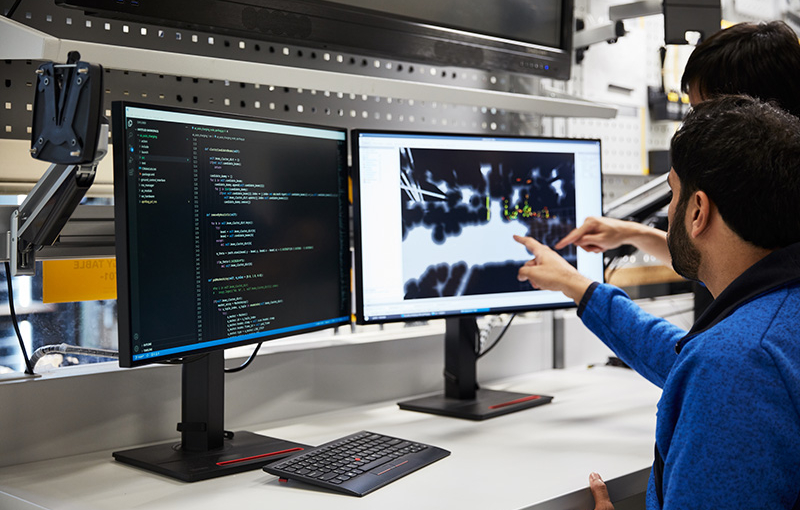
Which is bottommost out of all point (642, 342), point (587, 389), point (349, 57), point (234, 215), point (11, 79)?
point (587, 389)

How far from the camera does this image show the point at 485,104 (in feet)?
5.50

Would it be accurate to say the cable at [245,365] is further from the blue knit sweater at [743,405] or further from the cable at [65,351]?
the blue knit sweater at [743,405]

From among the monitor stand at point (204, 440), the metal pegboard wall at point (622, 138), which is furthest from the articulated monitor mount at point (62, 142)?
the metal pegboard wall at point (622, 138)

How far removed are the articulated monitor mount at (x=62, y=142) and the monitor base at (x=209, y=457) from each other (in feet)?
1.14

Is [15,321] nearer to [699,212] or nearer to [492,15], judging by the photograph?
[699,212]

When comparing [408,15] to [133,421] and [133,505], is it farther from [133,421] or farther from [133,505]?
[133,505]

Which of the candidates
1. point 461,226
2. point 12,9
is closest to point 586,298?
point 461,226

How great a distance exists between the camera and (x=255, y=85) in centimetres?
162

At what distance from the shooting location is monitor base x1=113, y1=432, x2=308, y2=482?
1.19 m

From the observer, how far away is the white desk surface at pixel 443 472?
1079 mm

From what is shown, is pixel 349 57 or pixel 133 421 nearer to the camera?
pixel 133 421

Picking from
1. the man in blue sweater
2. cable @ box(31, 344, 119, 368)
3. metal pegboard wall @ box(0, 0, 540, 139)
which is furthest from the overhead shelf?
the man in blue sweater

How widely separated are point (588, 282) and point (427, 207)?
1.12 feet

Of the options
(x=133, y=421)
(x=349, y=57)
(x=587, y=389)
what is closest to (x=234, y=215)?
(x=133, y=421)
